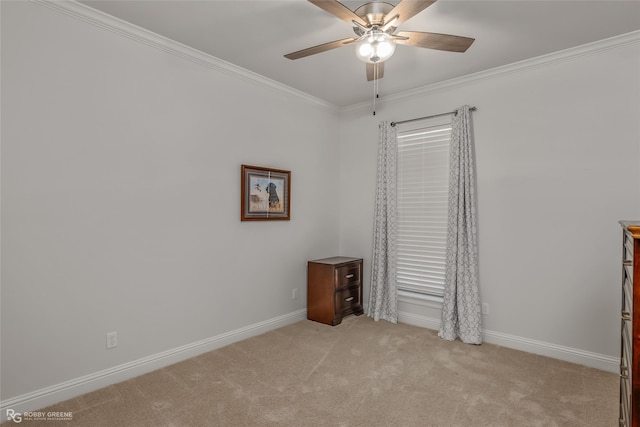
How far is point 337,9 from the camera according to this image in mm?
1960

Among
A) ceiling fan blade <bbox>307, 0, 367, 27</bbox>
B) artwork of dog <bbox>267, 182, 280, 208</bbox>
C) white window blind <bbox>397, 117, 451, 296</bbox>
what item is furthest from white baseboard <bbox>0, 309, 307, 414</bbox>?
ceiling fan blade <bbox>307, 0, 367, 27</bbox>

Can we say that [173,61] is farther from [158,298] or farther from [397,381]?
[397,381]

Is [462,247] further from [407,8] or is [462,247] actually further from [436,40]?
[407,8]

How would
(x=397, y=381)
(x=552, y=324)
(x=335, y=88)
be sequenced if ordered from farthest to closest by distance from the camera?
(x=335, y=88), (x=552, y=324), (x=397, y=381)

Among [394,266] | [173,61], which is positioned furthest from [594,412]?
[173,61]

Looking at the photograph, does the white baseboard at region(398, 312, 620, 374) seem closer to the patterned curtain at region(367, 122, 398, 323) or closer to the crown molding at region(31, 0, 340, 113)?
the patterned curtain at region(367, 122, 398, 323)

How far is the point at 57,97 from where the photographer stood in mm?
2332

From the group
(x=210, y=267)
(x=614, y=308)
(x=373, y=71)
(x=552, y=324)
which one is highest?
(x=373, y=71)

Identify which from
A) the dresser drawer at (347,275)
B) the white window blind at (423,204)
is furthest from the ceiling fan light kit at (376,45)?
the dresser drawer at (347,275)

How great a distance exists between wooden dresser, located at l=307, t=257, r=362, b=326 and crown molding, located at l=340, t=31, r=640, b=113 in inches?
78.7

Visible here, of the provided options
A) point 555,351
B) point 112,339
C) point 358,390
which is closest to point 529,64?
point 555,351

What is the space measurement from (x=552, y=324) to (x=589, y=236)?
2.69 feet

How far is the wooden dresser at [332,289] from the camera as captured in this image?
154 inches

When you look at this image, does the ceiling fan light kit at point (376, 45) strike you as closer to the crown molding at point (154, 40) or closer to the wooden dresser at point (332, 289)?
the crown molding at point (154, 40)
